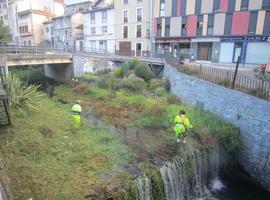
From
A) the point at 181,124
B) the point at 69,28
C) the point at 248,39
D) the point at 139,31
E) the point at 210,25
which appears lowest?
the point at 181,124

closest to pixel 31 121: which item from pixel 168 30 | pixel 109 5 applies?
pixel 168 30

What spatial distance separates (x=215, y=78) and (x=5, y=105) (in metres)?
11.9

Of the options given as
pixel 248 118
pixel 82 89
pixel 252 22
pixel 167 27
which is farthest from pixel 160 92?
pixel 167 27

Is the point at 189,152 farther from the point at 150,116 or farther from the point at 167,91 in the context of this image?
the point at 167,91

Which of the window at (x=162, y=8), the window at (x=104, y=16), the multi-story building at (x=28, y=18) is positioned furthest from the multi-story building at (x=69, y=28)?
the window at (x=162, y=8)

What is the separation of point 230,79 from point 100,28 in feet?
96.3

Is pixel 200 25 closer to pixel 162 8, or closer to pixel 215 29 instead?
pixel 215 29

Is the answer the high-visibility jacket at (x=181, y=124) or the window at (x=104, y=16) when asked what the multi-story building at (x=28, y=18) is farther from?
the high-visibility jacket at (x=181, y=124)

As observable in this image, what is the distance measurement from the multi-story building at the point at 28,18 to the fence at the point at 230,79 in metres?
42.1

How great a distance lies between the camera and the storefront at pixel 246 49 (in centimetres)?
2534

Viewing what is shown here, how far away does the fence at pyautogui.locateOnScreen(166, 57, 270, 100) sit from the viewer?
11656mm

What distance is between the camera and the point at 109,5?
127 feet

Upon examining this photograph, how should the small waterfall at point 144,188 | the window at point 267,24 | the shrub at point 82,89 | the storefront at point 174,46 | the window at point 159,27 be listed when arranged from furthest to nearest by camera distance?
the window at point 159,27, the storefront at point 174,46, the window at point 267,24, the shrub at point 82,89, the small waterfall at point 144,188

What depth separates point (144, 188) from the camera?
26.7ft
